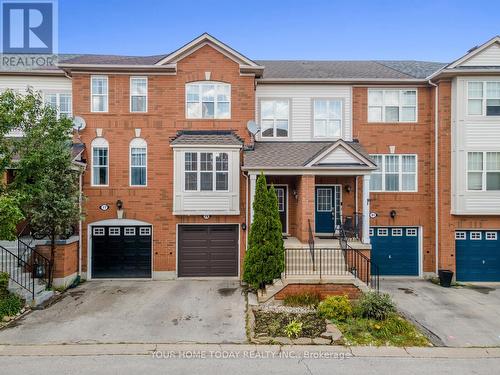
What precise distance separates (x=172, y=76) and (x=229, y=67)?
2.50 meters

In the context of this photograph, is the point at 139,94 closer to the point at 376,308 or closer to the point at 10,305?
the point at 10,305

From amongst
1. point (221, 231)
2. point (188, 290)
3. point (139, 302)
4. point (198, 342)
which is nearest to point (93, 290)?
point (139, 302)

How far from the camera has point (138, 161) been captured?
14273 mm

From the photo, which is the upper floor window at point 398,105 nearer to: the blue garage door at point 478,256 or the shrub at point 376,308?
the blue garage door at point 478,256

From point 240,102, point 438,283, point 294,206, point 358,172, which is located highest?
point 240,102

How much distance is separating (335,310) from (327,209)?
21.7ft

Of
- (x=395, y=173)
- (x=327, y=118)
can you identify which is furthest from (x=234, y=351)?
(x=395, y=173)

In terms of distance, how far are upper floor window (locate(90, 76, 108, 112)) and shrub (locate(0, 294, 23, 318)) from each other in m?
7.91

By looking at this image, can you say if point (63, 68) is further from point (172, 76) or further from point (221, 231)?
point (221, 231)

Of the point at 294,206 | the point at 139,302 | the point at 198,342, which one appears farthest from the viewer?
the point at 294,206

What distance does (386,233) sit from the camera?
1515cm

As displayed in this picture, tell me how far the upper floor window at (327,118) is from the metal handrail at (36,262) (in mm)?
12186

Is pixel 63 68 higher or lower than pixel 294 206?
higher

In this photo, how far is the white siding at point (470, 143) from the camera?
14.0 meters
